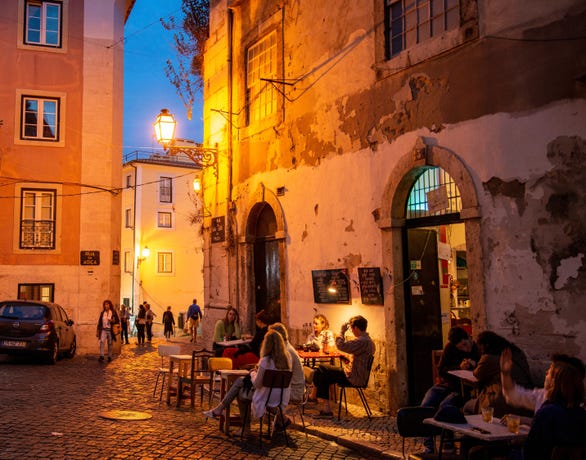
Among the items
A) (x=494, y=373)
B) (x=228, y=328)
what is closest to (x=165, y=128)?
(x=228, y=328)

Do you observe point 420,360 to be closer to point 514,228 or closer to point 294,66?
point 514,228

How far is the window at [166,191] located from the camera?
4025 centimetres

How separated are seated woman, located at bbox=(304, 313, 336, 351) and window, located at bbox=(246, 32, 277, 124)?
14.7 ft

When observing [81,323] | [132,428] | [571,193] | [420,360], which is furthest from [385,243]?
[81,323]

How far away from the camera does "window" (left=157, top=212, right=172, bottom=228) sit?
39812 mm

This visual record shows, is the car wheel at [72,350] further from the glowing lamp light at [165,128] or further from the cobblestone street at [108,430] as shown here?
the glowing lamp light at [165,128]

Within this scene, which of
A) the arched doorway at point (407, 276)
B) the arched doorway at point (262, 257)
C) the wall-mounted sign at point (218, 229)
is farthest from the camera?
the wall-mounted sign at point (218, 229)

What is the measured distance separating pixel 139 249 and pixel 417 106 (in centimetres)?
3202

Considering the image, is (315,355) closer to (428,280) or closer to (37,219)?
(428,280)

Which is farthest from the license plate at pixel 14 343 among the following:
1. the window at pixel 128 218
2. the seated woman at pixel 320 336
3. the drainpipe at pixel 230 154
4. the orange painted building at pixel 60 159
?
the window at pixel 128 218

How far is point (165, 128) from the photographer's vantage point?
13.9 meters

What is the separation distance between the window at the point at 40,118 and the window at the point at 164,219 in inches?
797

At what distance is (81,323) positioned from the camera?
1920 cm

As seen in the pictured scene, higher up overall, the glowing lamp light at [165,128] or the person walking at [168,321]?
the glowing lamp light at [165,128]
